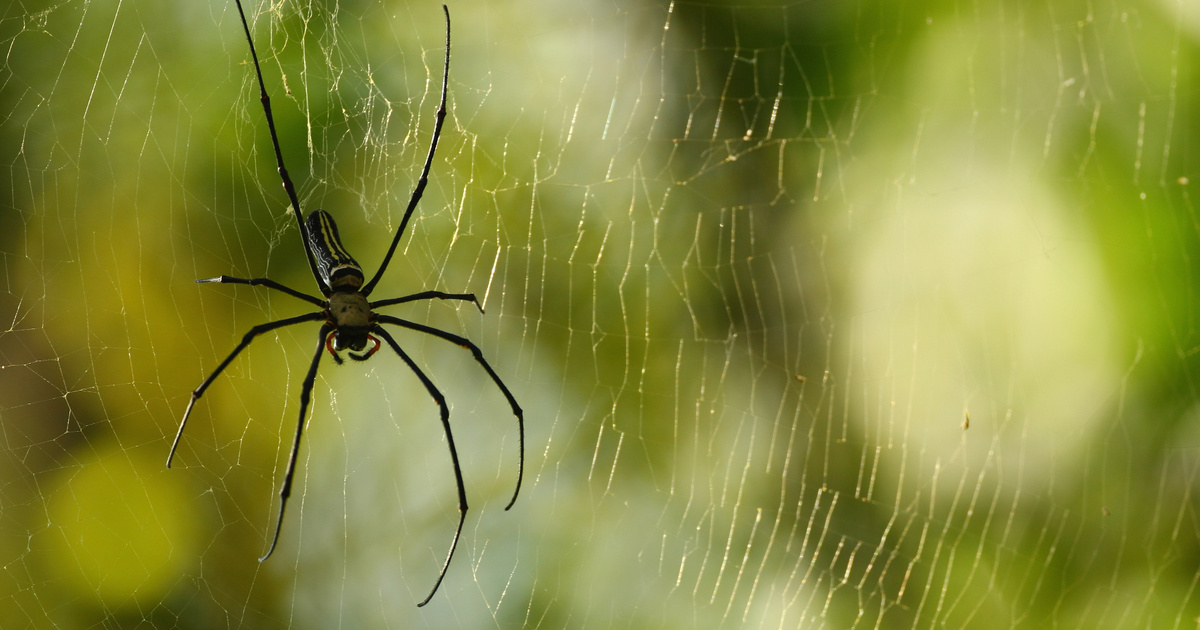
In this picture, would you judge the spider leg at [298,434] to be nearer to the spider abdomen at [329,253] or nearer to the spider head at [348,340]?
the spider head at [348,340]

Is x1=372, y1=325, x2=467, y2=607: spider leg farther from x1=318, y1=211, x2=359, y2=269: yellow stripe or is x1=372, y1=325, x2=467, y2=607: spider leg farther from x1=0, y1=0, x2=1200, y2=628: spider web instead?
x1=0, y1=0, x2=1200, y2=628: spider web

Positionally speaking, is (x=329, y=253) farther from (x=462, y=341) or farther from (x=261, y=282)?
(x=462, y=341)

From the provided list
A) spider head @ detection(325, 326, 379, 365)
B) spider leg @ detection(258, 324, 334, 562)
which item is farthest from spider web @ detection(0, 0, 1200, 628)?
spider leg @ detection(258, 324, 334, 562)

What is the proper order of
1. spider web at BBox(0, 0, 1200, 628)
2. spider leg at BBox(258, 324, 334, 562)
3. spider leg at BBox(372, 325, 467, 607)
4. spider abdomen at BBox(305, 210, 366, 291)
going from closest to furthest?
spider leg at BBox(258, 324, 334, 562) < spider abdomen at BBox(305, 210, 366, 291) < spider leg at BBox(372, 325, 467, 607) < spider web at BBox(0, 0, 1200, 628)

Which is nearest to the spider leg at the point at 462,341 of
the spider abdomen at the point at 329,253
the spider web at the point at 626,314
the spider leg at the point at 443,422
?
the spider leg at the point at 443,422

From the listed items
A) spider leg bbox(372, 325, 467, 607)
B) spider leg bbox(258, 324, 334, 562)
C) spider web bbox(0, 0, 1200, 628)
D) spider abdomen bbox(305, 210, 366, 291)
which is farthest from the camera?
spider web bbox(0, 0, 1200, 628)

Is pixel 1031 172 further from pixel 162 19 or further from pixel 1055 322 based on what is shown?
pixel 162 19
